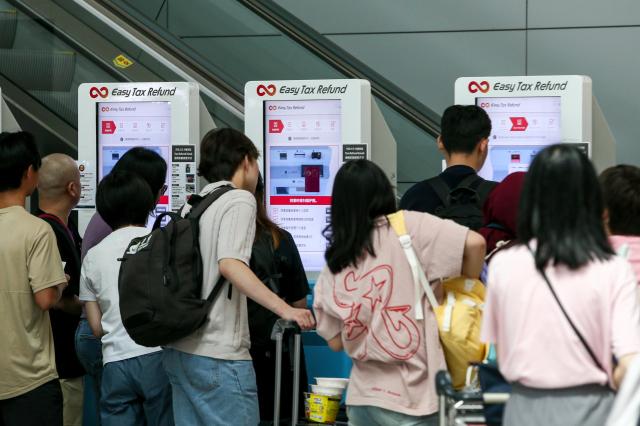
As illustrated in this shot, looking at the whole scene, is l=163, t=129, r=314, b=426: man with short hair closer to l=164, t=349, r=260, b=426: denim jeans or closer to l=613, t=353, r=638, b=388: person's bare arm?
l=164, t=349, r=260, b=426: denim jeans

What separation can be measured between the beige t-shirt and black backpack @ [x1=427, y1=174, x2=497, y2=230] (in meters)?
1.35

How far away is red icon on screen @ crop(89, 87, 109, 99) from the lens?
5707 mm

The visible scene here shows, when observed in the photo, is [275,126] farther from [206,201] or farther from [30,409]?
[30,409]

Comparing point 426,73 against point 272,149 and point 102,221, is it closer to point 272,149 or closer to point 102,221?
point 272,149

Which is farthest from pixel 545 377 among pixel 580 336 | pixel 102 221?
pixel 102 221

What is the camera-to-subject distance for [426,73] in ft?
29.3

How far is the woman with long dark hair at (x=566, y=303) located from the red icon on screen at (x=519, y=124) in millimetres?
2873

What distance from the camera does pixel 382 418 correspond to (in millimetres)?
3102

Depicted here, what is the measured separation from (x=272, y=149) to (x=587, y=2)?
13.4 feet

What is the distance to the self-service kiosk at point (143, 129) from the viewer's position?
5.54m

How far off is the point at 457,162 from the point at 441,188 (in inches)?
8.7

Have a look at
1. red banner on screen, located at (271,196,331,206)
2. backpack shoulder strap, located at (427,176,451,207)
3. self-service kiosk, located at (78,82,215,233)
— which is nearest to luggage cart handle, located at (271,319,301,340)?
backpack shoulder strap, located at (427,176,451,207)

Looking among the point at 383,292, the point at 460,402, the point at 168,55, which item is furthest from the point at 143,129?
the point at 460,402

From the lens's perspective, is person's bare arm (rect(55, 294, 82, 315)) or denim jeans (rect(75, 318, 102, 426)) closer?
denim jeans (rect(75, 318, 102, 426))
